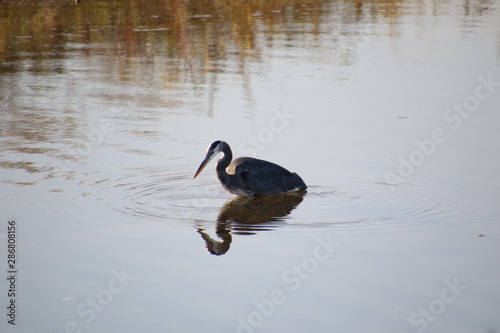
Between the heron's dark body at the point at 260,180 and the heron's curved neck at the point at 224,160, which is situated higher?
the heron's curved neck at the point at 224,160

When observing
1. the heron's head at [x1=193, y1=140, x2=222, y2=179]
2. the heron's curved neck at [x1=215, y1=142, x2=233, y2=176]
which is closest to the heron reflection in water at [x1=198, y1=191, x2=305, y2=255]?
the heron's curved neck at [x1=215, y1=142, x2=233, y2=176]

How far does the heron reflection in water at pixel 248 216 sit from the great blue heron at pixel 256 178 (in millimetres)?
121

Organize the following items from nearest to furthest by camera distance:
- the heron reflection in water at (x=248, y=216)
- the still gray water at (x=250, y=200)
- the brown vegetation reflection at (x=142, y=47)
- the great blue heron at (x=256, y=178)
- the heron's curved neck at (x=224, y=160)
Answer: the still gray water at (x=250, y=200) → the heron reflection in water at (x=248, y=216) → the great blue heron at (x=256, y=178) → the heron's curved neck at (x=224, y=160) → the brown vegetation reflection at (x=142, y=47)

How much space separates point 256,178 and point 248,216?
801mm

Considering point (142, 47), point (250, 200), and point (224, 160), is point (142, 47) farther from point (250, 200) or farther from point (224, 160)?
point (250, 200)

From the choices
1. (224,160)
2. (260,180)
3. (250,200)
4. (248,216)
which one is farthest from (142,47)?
(248,216)

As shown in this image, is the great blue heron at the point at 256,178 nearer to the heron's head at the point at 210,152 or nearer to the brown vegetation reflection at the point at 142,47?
the heron's head at the point at 210,152

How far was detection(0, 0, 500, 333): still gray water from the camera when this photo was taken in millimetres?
6117

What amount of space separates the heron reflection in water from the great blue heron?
0.40 feet

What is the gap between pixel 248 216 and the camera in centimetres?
870

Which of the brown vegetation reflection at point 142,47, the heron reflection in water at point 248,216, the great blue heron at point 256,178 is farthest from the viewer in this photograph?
the brown vegetation reflection at point 142,47

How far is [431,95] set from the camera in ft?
45.9

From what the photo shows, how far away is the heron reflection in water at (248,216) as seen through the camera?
766 cm

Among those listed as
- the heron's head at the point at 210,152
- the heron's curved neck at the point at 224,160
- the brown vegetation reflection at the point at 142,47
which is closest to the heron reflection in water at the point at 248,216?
the heron's curved neck at the point at 224,160
